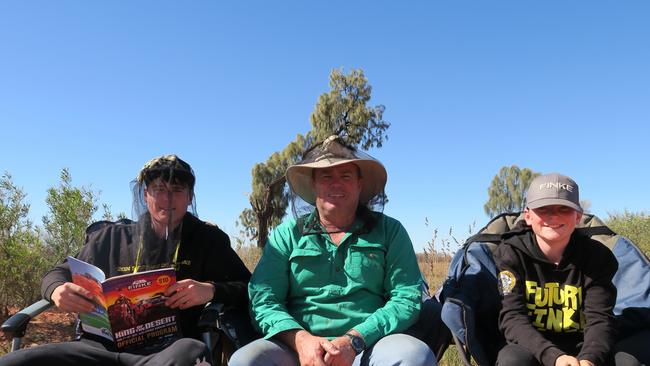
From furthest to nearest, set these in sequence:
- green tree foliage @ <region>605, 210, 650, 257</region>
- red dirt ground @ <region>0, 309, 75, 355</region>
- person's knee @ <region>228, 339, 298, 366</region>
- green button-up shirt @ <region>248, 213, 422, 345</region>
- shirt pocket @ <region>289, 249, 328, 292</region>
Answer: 1. green tree foliage @ <region>605, 210, 650, 257</region>
2. red dirt ground @ <region>0, 309, 75, 355</region>
3. shirt pocket @ <region>289, 249, 328, 292</region>
4. green button-up shirt @ <region>248, 213, 422, 345</region>
5. person's knee @ <region>228, 339, 298, 366</region>

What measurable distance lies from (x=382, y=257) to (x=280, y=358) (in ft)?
2.85

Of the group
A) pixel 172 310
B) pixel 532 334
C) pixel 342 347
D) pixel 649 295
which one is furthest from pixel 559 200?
pixel 172 310

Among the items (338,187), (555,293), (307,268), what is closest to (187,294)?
(307,268)

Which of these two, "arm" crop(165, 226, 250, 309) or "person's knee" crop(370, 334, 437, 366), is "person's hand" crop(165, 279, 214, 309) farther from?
"person's knee" crop(370, 334, 437, 366)

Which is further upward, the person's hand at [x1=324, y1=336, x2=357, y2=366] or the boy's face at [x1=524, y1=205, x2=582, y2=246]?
the boy's face at [x1=524, y1=205, x2=582, y2=246]

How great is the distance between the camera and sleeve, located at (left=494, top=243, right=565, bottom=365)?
99.9 inches

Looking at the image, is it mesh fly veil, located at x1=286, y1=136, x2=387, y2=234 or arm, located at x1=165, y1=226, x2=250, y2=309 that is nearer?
arm, located at x1=165, y1=226, x2=250, y2=309

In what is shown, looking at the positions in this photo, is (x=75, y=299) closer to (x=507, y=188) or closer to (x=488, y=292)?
(x=488, y=292)

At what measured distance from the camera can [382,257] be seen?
303 centimetres

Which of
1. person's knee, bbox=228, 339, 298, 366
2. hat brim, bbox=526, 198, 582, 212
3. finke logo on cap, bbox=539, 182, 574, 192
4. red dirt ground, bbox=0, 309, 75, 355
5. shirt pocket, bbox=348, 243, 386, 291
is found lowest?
red dirt ground, bbox=0, 309, 75, 355

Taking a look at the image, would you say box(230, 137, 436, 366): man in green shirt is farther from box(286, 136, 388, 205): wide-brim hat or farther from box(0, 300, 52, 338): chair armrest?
box(0, 300, 52, 338): chair armrest

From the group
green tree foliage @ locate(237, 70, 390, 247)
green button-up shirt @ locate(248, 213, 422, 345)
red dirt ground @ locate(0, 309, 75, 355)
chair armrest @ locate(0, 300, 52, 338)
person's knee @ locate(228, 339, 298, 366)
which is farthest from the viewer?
green tree foliage @ locate(237, 70, 390, 247)

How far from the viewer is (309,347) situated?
2.57 m

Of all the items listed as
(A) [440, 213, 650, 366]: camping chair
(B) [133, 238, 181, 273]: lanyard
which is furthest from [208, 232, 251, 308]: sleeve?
(A) [440, 213, 650, 366]: camping chair
